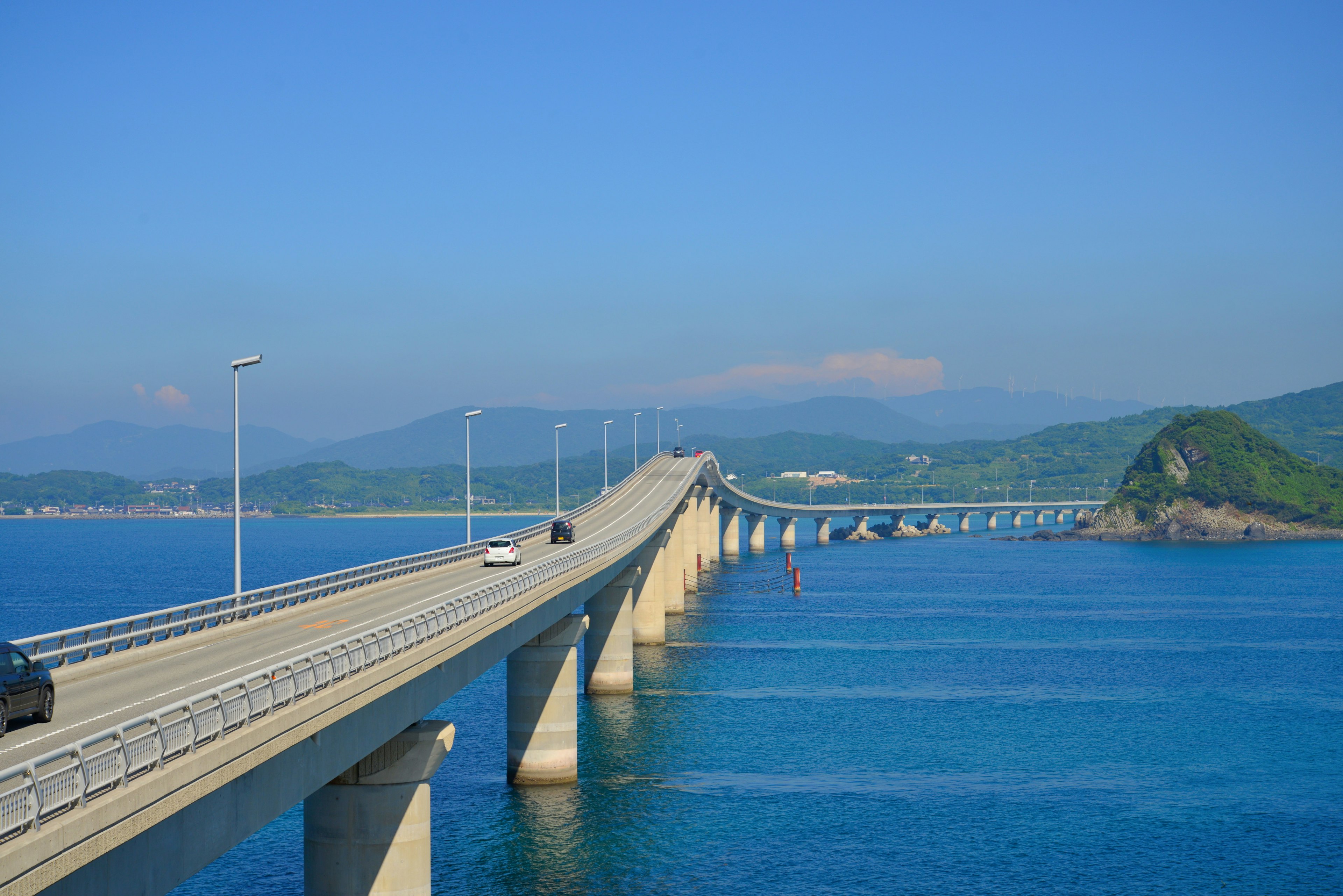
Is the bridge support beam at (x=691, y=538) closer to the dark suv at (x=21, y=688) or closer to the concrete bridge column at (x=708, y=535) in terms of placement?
the concrete bridge column at (x=708, y=535)

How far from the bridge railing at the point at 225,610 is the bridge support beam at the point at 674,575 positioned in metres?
40.0

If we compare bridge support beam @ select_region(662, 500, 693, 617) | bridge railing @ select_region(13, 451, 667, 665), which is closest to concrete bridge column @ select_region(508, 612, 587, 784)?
bridge railing @ select_region(13, 451, 667, 665)

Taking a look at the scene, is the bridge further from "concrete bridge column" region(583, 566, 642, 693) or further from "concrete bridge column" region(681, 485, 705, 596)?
"concrete bridge column" region(681, 485, 705, 596)

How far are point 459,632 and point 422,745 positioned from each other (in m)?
3.17

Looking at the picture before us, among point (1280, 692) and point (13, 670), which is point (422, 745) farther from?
point (1280, 692)

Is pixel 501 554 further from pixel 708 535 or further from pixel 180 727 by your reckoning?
pixel 708 535

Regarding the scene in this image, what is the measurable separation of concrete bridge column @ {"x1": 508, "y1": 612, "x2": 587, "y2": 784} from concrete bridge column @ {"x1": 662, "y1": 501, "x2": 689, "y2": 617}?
183ft

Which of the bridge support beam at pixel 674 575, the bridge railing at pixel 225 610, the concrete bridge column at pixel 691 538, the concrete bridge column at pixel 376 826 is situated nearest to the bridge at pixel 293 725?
the concrete bridge column at pixel 376 826

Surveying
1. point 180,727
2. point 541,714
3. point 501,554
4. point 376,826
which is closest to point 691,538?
point 501,554

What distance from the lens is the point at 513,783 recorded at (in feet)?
164

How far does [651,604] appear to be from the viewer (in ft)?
306

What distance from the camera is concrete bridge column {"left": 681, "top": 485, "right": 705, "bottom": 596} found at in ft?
475

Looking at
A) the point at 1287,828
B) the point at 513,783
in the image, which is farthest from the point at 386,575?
the point at 1287,828

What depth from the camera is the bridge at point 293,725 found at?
15523mm
